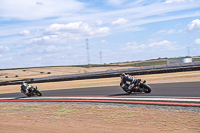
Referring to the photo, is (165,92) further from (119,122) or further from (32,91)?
(32,91)

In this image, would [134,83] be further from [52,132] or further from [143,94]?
[52,132]

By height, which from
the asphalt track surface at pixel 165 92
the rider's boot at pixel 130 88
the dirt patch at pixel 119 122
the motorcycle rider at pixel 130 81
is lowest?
the dirt patch at pixel 119 122

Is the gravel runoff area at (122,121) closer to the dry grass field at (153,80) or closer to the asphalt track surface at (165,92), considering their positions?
the asphalt track surface at (165,92)

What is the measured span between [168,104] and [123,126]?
12.8 ft

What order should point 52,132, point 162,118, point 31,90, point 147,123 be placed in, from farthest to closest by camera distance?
point 31,90, point 162,118, point 147,123, point 52,132

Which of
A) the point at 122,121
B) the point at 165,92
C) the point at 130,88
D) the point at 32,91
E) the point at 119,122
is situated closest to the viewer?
the point at 119,122

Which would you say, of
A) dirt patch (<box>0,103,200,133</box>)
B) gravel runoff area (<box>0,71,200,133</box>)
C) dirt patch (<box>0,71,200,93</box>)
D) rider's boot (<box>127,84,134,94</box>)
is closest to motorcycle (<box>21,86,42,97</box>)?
dirt patch (<box>0,71,200,93</box>)

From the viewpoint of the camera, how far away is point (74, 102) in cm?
1566

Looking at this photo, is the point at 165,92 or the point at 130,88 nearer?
the point at 165,92

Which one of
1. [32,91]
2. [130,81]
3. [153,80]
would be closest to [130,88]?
[130,81]

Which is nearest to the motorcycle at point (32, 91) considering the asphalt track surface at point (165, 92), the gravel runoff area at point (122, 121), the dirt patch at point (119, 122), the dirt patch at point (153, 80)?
the asphalt track surface at point (165, 92)

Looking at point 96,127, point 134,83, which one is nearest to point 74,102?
point 134,83

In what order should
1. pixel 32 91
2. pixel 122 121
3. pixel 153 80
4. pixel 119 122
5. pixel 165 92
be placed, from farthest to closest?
pixel 153 80
pixel 32 91
pixel 165 92
pixel 122 121
pixel 119 122

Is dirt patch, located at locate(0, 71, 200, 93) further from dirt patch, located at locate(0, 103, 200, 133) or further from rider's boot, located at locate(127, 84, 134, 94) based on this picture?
dirt patch, located at locate(0, 103, 200, 133)
